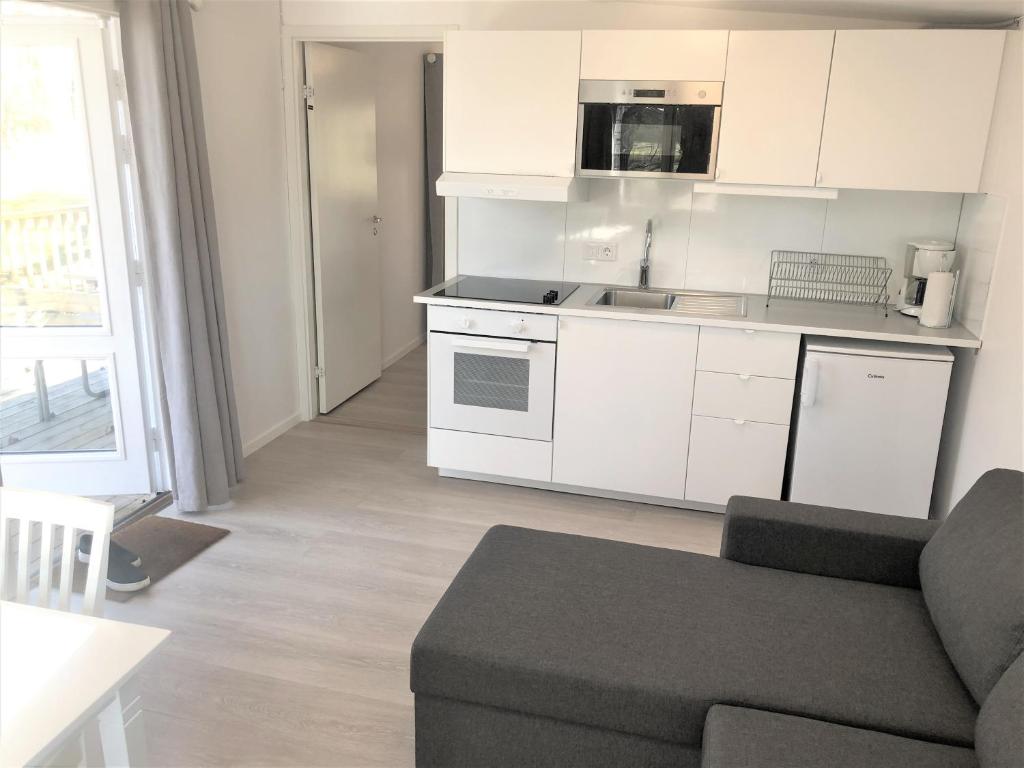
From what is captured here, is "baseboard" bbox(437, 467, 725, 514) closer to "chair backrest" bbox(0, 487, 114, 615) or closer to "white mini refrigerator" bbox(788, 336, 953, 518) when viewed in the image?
"white mini refrigerator" bbox(788, 336, 953, 518)

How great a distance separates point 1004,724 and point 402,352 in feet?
16.8

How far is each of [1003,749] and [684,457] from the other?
2.18m

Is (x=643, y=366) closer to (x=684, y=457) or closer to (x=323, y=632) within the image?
(x=684, y=457)

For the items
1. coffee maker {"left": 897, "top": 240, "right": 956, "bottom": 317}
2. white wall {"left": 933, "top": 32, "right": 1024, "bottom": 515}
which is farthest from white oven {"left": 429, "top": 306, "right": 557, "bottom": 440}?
white wall {"left": 933, "top": 32, "right": 1024, "bottom": 515}

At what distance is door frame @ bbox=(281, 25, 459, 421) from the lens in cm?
419

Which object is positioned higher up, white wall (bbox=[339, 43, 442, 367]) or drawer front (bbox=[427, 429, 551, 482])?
white wall (bbox=[339, 43, 442, 367])

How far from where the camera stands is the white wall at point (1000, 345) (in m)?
2.88

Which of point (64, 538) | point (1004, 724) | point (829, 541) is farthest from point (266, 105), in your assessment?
point (1004, 724)

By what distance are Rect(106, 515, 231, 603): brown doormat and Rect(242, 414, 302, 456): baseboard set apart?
2.51 feet

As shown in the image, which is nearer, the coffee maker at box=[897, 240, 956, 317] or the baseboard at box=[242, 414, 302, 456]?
the coffee maker at box=[897, 240, 956, 317]

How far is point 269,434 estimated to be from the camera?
179 inches

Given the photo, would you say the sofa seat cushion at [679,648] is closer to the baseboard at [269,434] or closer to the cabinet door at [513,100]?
the cabinet door at [513,100]

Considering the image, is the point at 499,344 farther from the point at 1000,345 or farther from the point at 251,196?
the point at 1000,345

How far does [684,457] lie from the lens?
3.68 meters
